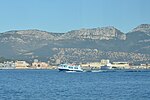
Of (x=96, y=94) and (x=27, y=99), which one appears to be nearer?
(x=27, y=99)

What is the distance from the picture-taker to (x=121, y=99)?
3108 inches

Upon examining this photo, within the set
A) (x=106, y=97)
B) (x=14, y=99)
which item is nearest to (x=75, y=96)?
(x=106, y=97)

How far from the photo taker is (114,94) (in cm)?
8719

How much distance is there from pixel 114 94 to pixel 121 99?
8259 millimetres

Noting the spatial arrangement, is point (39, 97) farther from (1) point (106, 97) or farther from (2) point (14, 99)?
(1) point (106, 97)

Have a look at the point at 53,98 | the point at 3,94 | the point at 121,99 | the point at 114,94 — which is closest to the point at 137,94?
the point at 114,94

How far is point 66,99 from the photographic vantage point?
79.1m

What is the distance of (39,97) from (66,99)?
4763 mm

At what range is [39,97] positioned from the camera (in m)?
81.9

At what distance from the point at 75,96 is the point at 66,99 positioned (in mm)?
4967

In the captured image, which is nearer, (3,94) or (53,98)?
(53,98)

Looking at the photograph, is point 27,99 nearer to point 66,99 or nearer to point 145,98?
point 66,99

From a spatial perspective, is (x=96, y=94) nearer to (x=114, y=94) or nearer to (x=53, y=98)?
(x=114, y=94)

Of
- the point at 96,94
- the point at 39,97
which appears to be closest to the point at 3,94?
the point at 39,97
